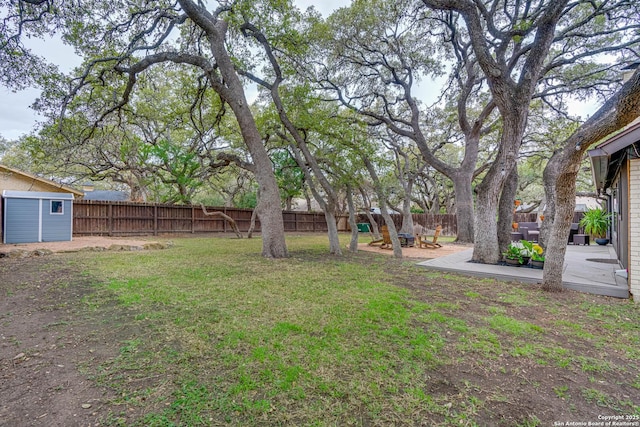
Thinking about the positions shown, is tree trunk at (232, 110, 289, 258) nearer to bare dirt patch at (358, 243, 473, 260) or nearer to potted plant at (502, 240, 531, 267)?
bare dirt patch at (358, 243, 473, 260)

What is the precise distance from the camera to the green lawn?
1.68 metres

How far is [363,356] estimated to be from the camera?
2.25 m

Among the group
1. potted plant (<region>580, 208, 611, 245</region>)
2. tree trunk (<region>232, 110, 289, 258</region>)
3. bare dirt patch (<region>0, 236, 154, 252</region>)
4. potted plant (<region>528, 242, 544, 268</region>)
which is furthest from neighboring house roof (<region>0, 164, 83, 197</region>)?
potted plant (<region>580, 208, 611, 245</region>)

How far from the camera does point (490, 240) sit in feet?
21.6

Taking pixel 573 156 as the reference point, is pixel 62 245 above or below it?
below

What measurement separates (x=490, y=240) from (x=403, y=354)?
5.48 m

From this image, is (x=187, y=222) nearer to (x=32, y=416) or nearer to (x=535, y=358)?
(x=32, y=416)

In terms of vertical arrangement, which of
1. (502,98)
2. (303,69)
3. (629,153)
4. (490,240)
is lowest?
(490,240)

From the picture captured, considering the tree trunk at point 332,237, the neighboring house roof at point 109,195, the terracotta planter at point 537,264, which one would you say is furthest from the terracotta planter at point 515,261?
the neighboring house roof at point 109,195

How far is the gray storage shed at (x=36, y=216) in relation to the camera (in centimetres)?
916

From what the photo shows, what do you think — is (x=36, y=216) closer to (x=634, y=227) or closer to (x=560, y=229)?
(x=560, y=229)

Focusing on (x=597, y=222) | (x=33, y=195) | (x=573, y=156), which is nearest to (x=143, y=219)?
(x=33, y=195)

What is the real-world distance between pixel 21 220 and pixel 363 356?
12705 mm

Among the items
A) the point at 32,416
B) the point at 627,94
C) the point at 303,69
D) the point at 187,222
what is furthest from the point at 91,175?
the point at 627,94
